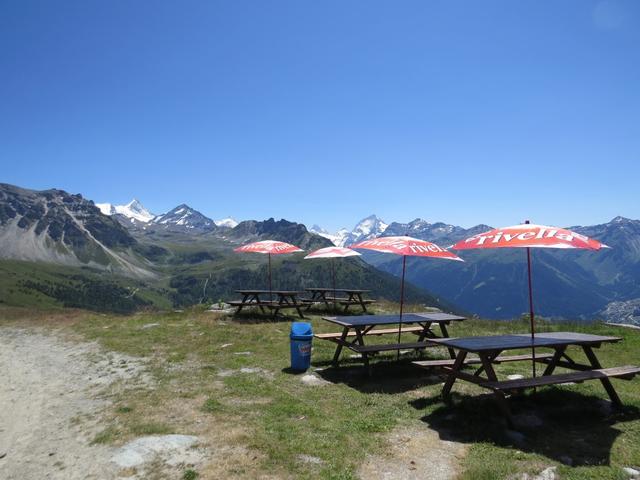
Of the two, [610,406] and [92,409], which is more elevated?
[610,406]

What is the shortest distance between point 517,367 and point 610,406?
4386mm

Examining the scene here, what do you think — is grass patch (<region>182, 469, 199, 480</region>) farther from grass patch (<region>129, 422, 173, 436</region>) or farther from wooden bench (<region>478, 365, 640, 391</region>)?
wooden bench (<region>478, 365, 640, 391</region>)

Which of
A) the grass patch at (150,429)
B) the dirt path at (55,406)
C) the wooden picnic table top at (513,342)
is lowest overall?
the dirt path at (55,406)

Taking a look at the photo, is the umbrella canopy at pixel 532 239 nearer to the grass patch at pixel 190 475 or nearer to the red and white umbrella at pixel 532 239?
the red and white umbrella at pixel 532 239

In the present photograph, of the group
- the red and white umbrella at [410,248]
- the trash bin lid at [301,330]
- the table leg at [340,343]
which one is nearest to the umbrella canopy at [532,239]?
the red and white umbrella at [410,248]

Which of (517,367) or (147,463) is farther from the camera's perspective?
(517,367)

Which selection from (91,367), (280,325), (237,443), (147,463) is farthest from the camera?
(280,325)

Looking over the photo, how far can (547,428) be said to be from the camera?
365 inches

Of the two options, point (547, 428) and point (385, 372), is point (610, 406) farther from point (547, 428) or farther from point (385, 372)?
point (385, 372)

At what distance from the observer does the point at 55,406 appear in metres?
11.9

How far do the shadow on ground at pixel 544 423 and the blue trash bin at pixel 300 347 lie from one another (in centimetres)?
405

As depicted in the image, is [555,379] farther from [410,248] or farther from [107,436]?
[107,436]

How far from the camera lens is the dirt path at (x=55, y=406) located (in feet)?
27.3

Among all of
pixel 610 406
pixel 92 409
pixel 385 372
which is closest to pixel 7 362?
pixel 92 409
